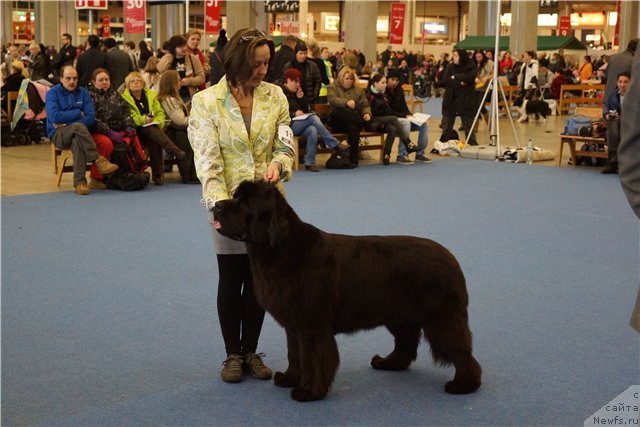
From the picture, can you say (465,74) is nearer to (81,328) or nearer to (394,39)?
(81,328)

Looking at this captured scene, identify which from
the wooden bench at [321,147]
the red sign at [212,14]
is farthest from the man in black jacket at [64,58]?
the wooden bench at [321,147]

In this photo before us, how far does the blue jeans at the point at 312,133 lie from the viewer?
11672mm

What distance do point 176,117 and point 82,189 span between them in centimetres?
164

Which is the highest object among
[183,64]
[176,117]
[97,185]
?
[183,64]

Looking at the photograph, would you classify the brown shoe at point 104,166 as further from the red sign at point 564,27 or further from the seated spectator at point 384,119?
the red sign at point 564,27

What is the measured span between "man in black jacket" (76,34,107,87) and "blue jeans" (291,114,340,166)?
4360 mm

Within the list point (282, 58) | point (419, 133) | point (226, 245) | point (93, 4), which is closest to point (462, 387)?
point (226, 245)

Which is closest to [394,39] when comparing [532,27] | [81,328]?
[532,27]

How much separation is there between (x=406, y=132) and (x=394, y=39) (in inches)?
846

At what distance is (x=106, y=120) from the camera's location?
9898mm

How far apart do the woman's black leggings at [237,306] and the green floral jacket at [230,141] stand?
0.39 meters

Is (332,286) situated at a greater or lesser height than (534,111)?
lesser

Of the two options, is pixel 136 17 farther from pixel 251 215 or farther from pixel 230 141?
pixel 251 215

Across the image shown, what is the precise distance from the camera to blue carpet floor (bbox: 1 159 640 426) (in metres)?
3.78
